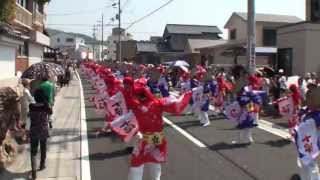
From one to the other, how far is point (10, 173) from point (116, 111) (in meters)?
2.31

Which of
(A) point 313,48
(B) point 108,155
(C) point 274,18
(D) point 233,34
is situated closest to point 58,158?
(B) point 108,155

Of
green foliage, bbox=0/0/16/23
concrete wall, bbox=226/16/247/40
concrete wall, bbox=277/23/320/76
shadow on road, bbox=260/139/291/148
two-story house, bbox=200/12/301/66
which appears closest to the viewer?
shadow on road, bbox=260/139/291/148

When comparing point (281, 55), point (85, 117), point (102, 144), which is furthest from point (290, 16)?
Answer: point (102, 144)

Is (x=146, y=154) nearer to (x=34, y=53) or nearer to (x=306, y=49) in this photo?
(x=306, y=49)

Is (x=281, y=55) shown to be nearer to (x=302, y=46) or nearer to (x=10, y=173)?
(x=302, y=46)

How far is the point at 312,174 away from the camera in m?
8.45

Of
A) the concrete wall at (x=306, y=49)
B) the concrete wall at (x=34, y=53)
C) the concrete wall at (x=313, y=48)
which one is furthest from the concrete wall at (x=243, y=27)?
the concrete wall at (x=34, y=53)

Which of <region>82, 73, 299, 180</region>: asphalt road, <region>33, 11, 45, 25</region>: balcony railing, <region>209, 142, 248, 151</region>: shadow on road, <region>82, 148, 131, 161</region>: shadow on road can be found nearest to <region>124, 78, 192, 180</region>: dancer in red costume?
<region>82, 73, 299, 180</region>: asphalt road

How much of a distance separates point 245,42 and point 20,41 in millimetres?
22876

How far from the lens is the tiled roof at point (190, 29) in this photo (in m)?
71.0

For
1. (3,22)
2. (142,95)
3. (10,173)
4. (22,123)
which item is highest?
(3,22)

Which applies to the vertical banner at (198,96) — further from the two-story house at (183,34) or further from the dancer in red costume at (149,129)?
the two-story house at (183,34)

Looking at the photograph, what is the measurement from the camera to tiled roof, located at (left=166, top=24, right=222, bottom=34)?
70988 mm

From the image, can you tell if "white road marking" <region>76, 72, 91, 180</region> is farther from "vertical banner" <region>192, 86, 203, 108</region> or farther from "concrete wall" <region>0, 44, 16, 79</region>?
"concrete wall" <region>0, 44, 16, 79</region>
